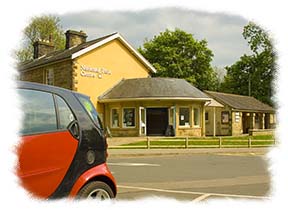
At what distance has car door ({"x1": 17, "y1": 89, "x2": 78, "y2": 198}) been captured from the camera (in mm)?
3355

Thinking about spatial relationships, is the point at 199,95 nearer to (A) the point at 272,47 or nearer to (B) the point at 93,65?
(B) the point at 93,65

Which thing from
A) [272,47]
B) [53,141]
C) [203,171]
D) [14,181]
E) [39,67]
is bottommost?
[203,171]

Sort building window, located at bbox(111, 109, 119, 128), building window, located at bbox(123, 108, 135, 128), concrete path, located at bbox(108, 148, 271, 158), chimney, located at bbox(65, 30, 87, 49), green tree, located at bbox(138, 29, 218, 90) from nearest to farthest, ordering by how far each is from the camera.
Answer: concrete path, located at bbox(108, 148, 271, 158) < building window, located at bbox(123, 108, 135, 128) < building window, located at bbox(111, 109, 119, 128) < chimney, located at bbox(65, 30, 87, 49) < green tree, located at bbox(138, 29, 218, 90)

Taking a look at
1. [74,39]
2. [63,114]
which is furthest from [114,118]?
[63,114]

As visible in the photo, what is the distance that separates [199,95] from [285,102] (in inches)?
1010

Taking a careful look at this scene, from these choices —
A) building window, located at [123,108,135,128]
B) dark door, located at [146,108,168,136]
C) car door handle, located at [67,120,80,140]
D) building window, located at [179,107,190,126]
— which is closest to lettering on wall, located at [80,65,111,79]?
building window, located at [123,108,135,128]

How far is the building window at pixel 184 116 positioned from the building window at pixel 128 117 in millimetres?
3280

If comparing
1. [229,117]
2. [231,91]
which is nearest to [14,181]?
[229,117]

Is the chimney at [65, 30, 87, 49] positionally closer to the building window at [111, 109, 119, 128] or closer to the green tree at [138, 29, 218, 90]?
the building window at [111, 109, 119, 128]

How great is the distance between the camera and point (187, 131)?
27859 mm

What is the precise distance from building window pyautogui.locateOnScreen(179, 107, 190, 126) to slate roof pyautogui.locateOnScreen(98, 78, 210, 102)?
100 cm

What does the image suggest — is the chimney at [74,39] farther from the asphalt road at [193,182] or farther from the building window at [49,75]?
the asphalt road at [193,182]

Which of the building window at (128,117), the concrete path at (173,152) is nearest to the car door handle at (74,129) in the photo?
the concrete path at (173,152)

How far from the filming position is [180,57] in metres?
48.6
